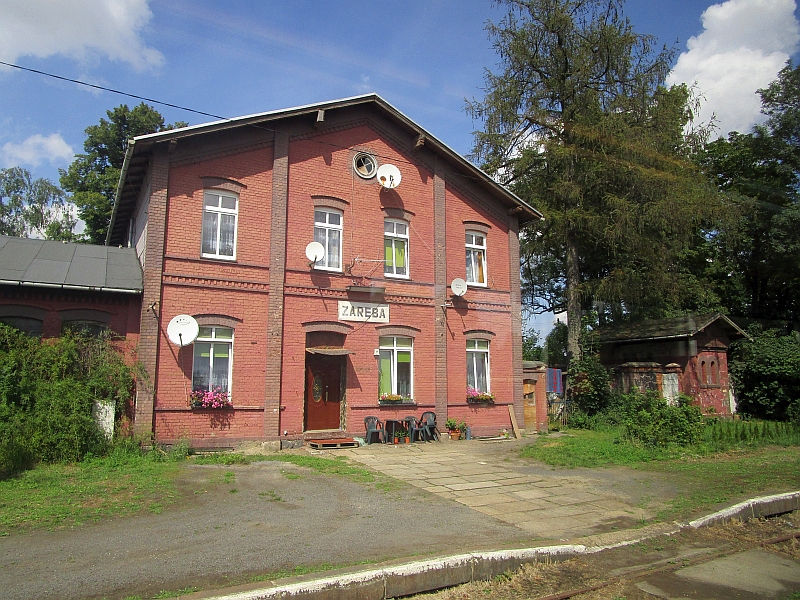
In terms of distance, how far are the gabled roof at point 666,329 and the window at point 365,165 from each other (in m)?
13.9

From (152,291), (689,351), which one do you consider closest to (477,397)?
(152,291)

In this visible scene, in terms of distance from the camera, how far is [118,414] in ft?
40.4

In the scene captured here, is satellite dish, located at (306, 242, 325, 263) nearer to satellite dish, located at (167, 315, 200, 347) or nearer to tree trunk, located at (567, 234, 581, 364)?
satellite dish, located at (167, 315, 200, 347)

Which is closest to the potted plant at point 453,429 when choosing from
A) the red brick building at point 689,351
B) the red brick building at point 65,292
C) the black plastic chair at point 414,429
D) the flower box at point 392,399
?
the black plastic chair at point 414,429

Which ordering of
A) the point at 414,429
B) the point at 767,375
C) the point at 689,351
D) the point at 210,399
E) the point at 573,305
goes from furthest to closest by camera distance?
the point at 767,375 < the point at 689,351 < the point at 573,305 < the point at 414,429 < the point at 210,399

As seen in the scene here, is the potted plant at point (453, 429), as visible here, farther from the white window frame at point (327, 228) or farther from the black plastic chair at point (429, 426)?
the white window frame at point (327, 228)

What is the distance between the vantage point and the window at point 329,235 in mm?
15531

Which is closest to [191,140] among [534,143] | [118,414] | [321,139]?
[321,139]

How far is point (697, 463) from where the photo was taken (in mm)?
12758

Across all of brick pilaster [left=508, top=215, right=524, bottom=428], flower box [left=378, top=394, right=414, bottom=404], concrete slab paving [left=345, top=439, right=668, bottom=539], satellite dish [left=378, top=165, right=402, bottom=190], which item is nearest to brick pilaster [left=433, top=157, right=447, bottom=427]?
flower box [left=378, top=394, right=414, bottom=404]

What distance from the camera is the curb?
485 cm

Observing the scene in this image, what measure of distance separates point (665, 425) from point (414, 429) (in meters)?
6.41

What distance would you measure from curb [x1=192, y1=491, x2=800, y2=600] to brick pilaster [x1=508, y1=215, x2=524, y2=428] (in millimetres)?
10570

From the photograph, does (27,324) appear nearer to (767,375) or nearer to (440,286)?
(440,286)
